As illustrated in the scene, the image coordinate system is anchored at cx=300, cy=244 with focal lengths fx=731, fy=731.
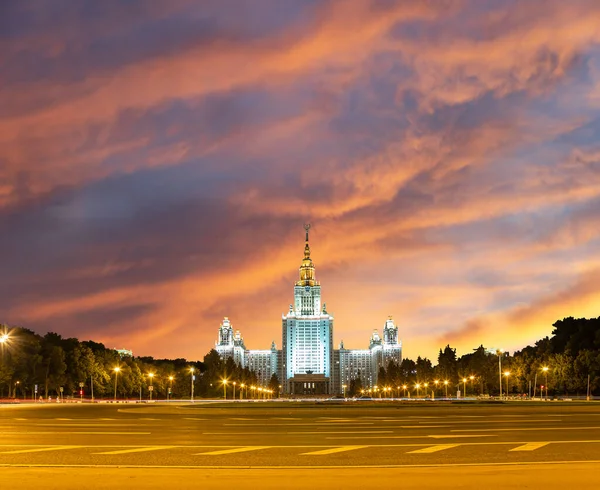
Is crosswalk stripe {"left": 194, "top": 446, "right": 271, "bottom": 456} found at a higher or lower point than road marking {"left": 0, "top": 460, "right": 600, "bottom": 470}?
lower

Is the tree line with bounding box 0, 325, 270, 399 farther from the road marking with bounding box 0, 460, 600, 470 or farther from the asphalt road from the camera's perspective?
the road marking with bounding box 0, 460, 600, 470

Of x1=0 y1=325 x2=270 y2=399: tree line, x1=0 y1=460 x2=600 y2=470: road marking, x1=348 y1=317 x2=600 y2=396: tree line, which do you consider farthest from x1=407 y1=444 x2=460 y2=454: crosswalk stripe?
x1=0 y1=325 x2=270 y2=399: tree line

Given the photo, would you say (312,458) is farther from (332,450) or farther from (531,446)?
(531,446)

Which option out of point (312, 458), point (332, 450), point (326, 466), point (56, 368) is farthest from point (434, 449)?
point (56, 368)

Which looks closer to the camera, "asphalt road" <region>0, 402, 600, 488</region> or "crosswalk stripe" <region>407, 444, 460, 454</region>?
"asphalt road" <region>0, 402, 600, 488</region>

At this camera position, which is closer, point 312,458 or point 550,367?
point 312,458

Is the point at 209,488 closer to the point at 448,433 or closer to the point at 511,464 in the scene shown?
the point at 511,464

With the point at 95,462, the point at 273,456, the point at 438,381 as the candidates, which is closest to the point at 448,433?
the point at 273,456

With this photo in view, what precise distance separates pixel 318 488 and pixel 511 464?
569 cm

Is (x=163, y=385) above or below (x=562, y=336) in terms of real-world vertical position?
below

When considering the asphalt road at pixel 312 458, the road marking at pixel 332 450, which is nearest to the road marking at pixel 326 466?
the asphalt road at pixel 312 458

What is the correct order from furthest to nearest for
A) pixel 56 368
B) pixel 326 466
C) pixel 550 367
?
1. pixel 550 367
2. pixel 56 368
3. pixel 326 466

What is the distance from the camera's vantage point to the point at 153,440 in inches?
1008

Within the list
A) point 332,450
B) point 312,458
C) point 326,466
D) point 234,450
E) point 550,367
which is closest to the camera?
point 326,466
